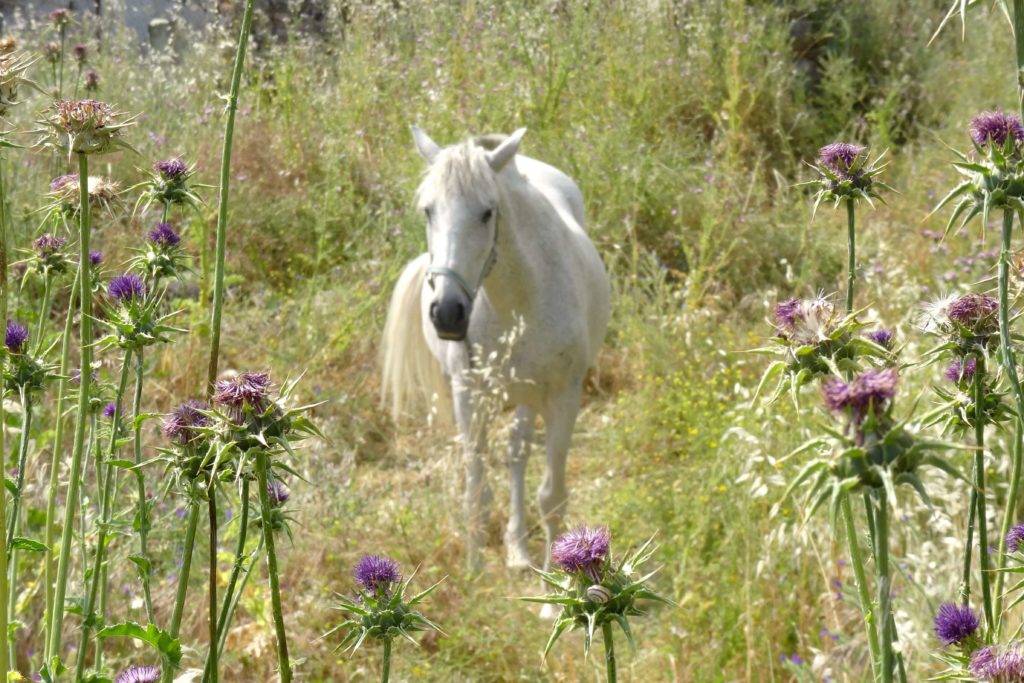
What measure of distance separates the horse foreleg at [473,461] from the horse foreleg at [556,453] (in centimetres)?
24

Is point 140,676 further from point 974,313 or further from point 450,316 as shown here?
point 450,316

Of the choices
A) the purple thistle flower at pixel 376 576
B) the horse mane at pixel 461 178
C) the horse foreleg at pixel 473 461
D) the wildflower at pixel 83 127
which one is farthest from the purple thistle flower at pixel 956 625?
the horse foreleg at pixel 473 461

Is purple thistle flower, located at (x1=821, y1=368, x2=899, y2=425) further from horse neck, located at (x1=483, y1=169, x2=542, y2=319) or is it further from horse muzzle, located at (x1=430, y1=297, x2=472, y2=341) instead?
horse neck, located at (x1=483, y1=169, x2=542, y2=319)

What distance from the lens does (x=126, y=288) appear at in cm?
165

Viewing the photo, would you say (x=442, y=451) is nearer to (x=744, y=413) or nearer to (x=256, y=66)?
(x=744, y=413)

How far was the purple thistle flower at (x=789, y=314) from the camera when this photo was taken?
137cm

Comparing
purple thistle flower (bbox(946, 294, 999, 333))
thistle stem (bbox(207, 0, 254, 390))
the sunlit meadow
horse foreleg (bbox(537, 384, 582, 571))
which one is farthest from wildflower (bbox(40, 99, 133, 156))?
horse foreleg (bbox(537, 384, 582, 571))

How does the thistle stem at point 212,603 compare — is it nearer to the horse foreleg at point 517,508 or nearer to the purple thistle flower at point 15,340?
the purple thistle flower at point 15,340

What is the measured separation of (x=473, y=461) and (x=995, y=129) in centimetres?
289

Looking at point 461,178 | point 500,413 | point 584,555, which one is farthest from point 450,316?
point 584,555

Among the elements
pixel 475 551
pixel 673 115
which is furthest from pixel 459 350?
pixel 673 115

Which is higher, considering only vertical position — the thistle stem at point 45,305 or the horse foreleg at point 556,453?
the thistle stem at point 45,305

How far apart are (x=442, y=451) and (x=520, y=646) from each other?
177cm

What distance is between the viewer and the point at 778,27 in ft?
27.2
